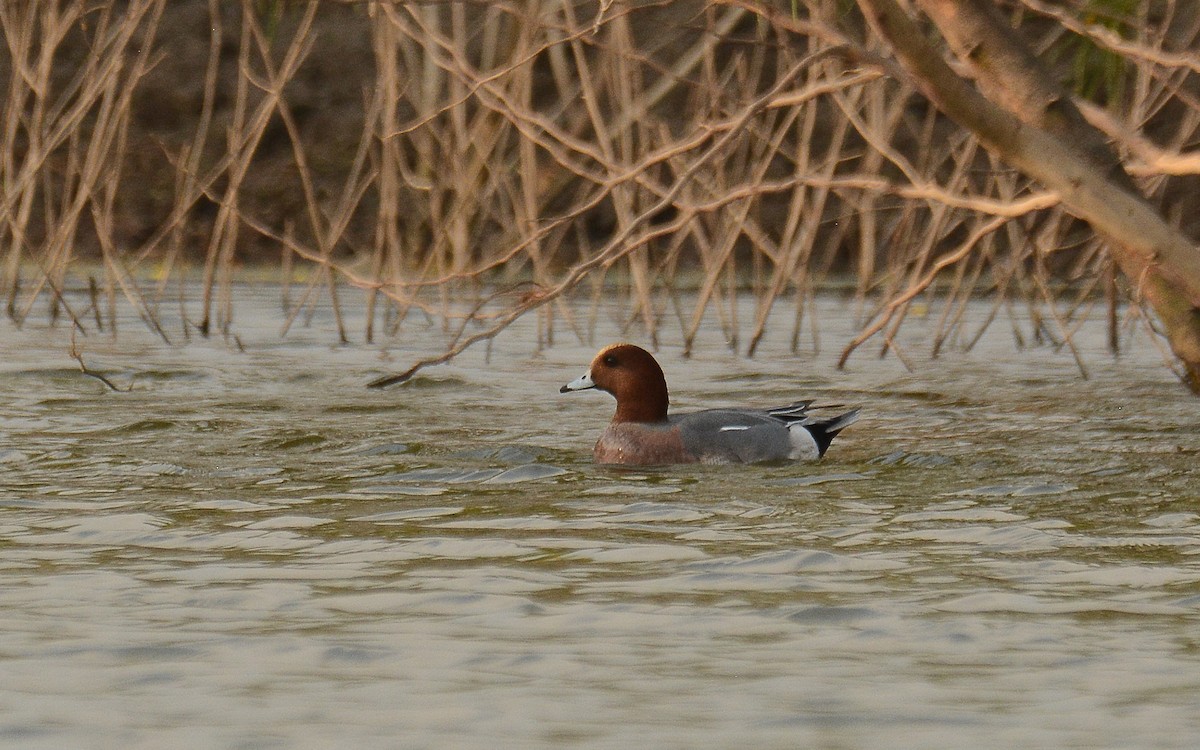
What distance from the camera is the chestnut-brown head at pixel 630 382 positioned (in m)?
8.30

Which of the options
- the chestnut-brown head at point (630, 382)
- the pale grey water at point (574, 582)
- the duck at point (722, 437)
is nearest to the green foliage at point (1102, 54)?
the pale grey water at point (574, 582)

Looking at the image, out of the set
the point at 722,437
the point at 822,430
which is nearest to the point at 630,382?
the point at 722,437

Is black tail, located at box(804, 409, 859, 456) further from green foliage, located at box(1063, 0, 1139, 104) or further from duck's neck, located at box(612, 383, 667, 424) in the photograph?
green foliage, located at box(1063, 0, 1139, 104)

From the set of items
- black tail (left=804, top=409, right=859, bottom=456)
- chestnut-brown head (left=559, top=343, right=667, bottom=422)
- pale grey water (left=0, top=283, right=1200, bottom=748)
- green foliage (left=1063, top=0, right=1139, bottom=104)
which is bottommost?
pale grey water (left=0, top=283, right=1200, bottom=748)

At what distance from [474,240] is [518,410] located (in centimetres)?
198

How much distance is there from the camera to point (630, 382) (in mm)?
8406

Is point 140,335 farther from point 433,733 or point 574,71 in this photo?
point 433,733

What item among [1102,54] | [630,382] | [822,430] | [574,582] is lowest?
[574,582]

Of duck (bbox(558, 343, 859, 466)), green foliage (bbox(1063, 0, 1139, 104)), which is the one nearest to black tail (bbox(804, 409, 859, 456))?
duck (bbox(558, 343, 859, 466))

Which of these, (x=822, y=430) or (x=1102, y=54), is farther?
(x=1102, y=54)

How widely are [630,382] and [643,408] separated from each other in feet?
0.49

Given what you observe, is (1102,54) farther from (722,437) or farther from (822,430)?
(722,437)

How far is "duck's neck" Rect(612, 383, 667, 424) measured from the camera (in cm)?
828

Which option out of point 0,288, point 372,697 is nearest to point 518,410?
point 372,697
